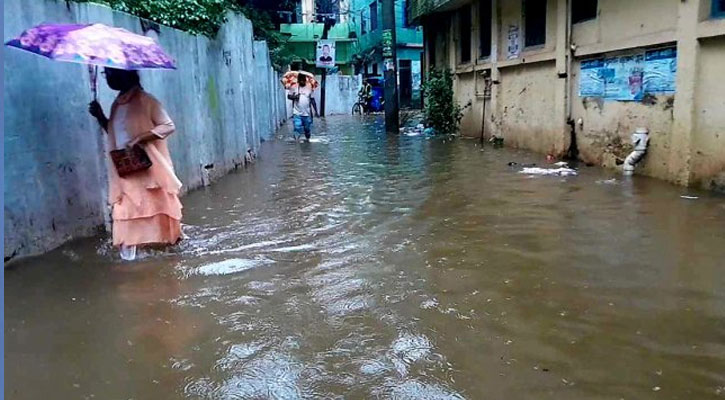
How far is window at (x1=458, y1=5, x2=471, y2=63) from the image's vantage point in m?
15.4

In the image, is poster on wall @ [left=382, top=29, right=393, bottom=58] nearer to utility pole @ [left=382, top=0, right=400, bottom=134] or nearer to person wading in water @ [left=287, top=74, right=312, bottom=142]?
utility pole @ [left=382, top=0, right=400, bottom=134]

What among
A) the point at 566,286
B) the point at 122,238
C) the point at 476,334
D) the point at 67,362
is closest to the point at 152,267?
the point at 122,238

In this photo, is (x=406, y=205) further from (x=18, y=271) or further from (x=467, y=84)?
(x=467, y=84)

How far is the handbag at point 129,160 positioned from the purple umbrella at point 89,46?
723 millimetres

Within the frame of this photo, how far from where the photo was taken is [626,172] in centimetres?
808

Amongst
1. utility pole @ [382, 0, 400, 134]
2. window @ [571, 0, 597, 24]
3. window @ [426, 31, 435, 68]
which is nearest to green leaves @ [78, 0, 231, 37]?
window @ [571, 0, 597, 24]

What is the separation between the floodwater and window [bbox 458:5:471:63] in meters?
9.69

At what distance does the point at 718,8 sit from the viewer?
6.62 m

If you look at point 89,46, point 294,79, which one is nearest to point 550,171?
point 89,46

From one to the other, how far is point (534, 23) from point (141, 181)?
9.11 metres

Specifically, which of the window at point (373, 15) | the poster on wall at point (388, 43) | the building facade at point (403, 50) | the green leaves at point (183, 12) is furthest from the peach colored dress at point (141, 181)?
the window at point (373, 15)

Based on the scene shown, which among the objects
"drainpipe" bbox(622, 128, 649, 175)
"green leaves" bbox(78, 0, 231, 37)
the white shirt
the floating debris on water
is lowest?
the floating debris on water

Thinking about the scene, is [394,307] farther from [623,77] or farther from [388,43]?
[388,43]

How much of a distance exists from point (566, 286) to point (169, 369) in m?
2.44
